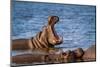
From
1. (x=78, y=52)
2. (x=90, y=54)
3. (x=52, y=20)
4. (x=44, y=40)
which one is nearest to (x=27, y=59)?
(x=44, y=40)

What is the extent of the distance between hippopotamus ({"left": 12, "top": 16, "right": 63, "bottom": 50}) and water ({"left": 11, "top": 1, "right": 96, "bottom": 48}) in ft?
0.15

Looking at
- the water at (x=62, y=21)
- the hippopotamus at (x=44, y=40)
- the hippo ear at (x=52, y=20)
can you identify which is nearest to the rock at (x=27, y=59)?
the hippopotamus at (x=44, y=40)

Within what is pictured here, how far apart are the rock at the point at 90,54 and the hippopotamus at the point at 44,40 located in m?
0.38

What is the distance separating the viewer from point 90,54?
281 centimetres

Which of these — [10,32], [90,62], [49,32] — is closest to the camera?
[10,32]

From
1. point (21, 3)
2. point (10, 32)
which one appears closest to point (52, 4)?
point (21, 3)

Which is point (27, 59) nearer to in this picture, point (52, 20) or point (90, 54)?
point (52, 20)

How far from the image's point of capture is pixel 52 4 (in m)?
2.66

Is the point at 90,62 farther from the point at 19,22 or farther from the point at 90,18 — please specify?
the point at 19,22

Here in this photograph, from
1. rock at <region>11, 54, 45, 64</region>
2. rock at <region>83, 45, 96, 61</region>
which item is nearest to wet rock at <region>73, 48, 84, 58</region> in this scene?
rock at <region>83, 45, 96, 61</region>

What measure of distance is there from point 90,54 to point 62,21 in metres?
0.57

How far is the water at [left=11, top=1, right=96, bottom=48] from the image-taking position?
8.24ft

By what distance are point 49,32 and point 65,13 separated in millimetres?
316

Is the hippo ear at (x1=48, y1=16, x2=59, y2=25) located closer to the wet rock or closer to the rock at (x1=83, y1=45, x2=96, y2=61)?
the wet rock
